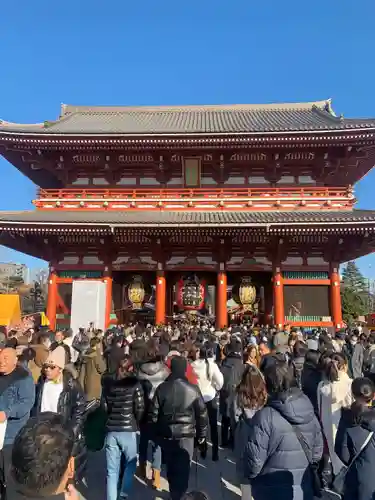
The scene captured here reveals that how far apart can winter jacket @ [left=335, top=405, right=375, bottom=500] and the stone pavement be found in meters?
2.54

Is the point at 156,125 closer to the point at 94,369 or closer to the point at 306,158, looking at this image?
the point at 306,158

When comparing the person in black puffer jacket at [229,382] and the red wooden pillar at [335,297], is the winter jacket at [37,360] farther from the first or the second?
the red wooden pillar at [335,297]

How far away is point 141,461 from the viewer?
5.66m

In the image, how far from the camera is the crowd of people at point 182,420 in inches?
78.7

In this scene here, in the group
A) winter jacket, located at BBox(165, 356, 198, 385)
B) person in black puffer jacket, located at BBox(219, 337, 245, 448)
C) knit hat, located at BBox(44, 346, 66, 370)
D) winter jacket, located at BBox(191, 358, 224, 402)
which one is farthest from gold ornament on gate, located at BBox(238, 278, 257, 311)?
knit hat, located at BBox(44, 346, 66, 370)

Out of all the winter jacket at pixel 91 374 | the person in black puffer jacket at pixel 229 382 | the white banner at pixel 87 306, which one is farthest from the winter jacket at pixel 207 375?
the white banner at pixel 87 306

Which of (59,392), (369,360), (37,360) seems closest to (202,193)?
(369,360)

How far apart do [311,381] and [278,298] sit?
37.4 ft

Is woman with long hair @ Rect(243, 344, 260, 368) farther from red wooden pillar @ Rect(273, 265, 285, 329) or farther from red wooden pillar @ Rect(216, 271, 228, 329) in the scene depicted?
red wooden pillar @ Rect(216, 271, 228, 329)

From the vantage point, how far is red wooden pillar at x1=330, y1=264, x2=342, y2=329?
16.8 metres

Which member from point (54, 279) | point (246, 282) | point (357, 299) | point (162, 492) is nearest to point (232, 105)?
point (246, 282)

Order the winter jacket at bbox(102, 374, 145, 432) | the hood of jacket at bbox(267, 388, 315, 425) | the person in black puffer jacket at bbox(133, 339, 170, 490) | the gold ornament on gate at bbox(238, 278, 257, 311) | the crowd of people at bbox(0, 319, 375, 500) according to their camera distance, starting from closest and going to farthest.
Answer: the crowd of people at bbox(0, 319, 375, 500), the hood of jacket at bbox(267, 388, 315, 425), the winter jacket at bbox(102, 374, 145, 432), the person in black puffer jacket at bbox(133, 339, 170, 490), the gold ornament on gate at bbox(238, 278, 257, 311)

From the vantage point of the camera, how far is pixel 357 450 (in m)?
3.09

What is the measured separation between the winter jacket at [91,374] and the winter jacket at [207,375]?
5.61 feet
